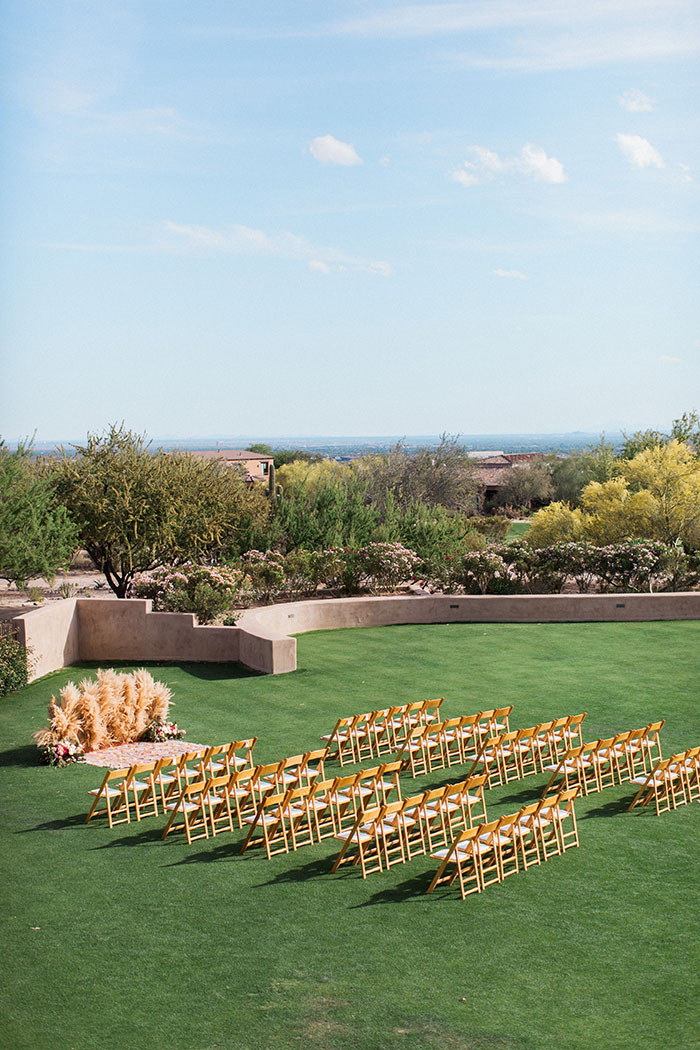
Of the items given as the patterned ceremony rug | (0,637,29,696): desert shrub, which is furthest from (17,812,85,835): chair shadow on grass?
(0,637,29,696): desert shrub

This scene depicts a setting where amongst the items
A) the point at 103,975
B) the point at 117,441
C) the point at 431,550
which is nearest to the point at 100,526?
the point at 117,441

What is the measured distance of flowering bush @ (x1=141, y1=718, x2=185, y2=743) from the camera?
1574 cm

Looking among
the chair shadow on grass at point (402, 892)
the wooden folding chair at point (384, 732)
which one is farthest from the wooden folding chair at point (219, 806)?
the wooden folding chair at point (384, 732)

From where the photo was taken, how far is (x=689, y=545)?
33.6 m

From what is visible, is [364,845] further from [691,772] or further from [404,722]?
[691,772]

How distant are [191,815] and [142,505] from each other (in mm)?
17119

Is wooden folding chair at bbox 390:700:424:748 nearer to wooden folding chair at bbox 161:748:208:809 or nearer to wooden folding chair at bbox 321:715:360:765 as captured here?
wooden folding chair at bbox 321:715:360:765

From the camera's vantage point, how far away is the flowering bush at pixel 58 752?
48.0 feet

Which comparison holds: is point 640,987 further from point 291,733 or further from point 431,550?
point 431,550

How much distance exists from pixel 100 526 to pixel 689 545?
61.9 ft

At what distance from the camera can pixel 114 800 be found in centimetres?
1278

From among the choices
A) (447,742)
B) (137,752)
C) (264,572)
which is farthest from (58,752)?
(264,572)

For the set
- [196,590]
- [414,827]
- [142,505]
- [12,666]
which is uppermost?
[142,505]

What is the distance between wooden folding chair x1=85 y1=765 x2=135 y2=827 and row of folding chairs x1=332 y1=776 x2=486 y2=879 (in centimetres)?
270
